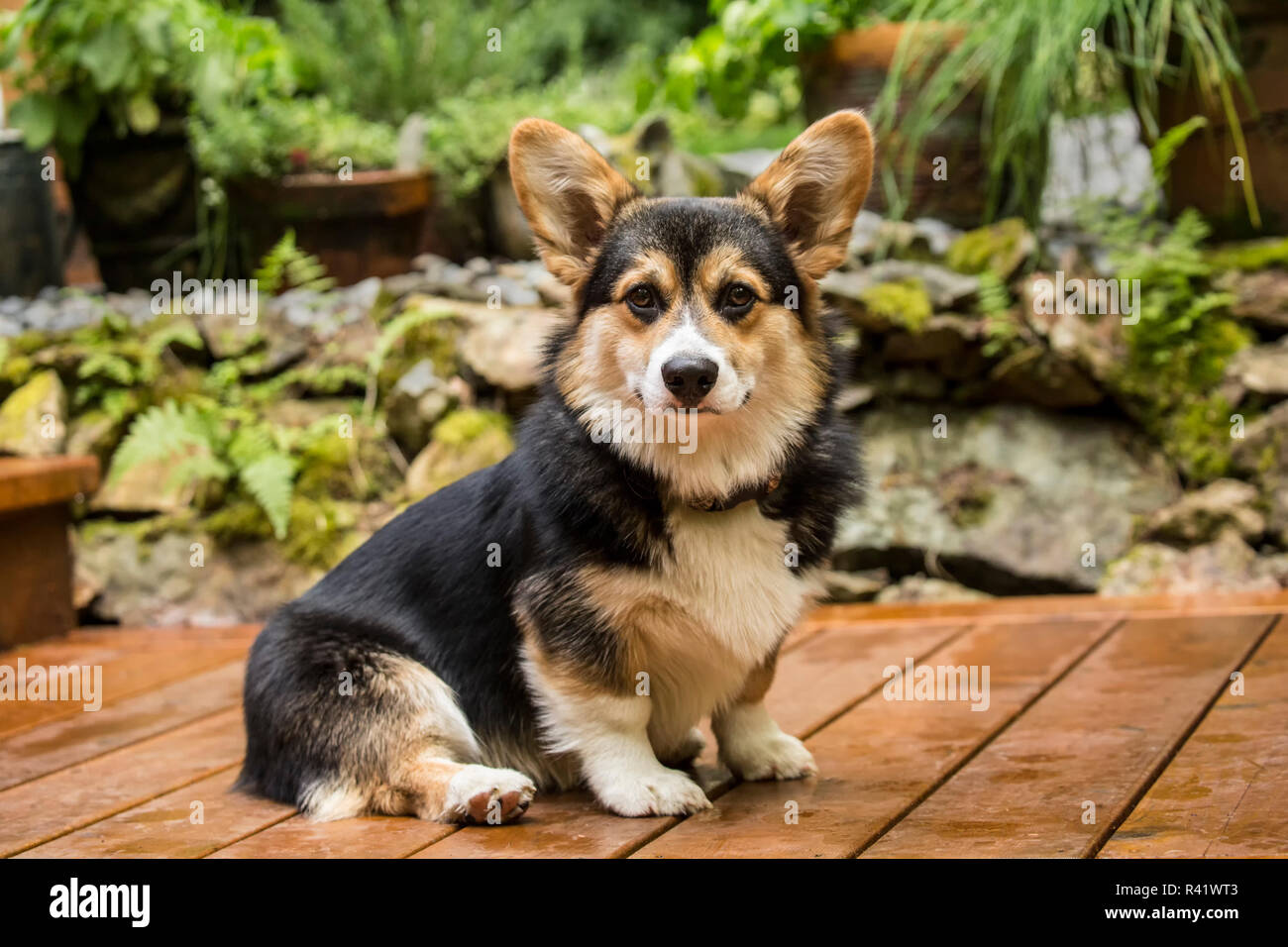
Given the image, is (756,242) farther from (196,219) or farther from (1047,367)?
(196,219)

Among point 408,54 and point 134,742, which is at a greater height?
point 408,54

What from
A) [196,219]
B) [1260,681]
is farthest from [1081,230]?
[196,219]

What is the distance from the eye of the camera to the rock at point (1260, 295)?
4.68 metres

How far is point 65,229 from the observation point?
6656 mm

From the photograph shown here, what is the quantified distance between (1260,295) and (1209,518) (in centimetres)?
90

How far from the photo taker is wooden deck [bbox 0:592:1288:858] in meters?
2.21

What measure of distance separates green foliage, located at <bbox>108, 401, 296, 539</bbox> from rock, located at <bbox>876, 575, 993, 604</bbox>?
2.21 m

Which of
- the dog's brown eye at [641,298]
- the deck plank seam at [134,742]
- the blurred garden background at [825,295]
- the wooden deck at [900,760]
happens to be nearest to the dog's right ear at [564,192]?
the dog's brown eye at [641,298]

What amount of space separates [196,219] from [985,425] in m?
3.80

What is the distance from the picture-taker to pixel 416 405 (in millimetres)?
5051

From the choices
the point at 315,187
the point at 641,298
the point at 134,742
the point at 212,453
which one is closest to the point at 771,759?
the point at 641,298

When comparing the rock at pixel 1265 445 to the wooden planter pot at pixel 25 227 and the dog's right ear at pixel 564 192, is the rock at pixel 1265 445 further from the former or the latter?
the wooden planter pot at pixel 25 227

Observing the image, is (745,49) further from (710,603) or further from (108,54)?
(710,603)

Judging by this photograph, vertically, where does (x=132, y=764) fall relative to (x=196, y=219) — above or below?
below
